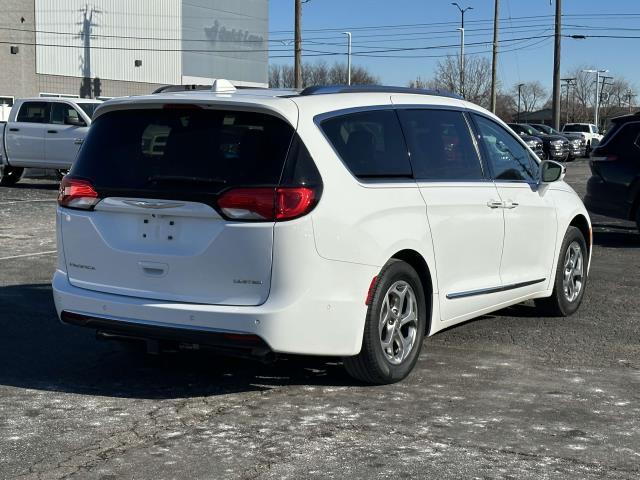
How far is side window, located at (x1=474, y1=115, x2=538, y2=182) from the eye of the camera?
7230 millimetres

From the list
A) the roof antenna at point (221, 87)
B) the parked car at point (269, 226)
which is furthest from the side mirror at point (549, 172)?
the roof antenna at point (221, 87)

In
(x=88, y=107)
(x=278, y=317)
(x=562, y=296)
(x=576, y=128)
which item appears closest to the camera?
(x=278, y=317)

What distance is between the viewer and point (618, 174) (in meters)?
13.6

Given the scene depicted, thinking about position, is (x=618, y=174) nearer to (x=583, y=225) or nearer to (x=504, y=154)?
(x=583, y=225)

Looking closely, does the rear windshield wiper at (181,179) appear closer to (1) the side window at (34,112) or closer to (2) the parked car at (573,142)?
(1) the side window at (34,112)

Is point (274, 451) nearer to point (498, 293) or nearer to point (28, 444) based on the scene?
point (28, 444)

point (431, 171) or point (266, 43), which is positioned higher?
point (266, 43)

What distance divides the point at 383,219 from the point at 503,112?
340ft

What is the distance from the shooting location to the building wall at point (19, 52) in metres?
48.5

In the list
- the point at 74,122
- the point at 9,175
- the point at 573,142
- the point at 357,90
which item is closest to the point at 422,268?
the point at 357,90

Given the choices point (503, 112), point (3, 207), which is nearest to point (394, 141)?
point (3, 207)

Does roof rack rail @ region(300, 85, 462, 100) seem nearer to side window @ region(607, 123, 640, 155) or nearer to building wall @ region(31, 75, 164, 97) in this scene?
side window @ region(607, 123, 640, 155)

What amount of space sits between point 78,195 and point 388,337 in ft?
6.67

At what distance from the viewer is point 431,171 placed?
21.3ft
